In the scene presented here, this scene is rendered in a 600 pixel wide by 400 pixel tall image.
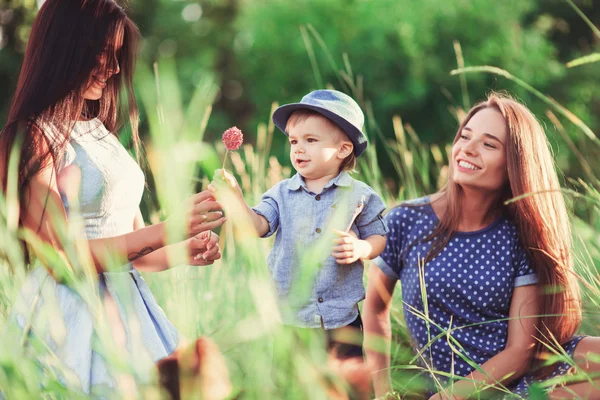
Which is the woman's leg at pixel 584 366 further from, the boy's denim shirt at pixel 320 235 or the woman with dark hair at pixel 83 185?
the woman with dark hair at pixel 83 185

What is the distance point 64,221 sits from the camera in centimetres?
161

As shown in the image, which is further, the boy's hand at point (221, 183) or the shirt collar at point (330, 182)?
the shirt collar at point (330, 182)

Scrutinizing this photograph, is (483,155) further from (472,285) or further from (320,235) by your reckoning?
(320,235)

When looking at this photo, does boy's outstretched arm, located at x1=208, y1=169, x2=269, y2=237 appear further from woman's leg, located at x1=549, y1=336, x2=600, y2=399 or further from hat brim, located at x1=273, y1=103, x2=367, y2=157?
woman's leg, located at x1=549, y1=336, x2=600, y2=399

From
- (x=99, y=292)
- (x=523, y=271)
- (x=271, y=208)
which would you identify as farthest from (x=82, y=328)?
(x=523, y=271)

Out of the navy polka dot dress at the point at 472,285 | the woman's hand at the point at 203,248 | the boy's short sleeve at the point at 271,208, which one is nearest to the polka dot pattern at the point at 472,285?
the navy polka dot dress at the point at 472,285

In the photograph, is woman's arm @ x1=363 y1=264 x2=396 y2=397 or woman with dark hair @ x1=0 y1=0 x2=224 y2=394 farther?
woman's arm @ x1=363 y1=264 x2=396 y2=397

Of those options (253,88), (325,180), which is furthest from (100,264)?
(253,88)

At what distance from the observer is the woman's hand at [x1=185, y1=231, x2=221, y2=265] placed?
1.73m

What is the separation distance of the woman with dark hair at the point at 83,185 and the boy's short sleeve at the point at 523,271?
1051 millimetres

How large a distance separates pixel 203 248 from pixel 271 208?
356mm

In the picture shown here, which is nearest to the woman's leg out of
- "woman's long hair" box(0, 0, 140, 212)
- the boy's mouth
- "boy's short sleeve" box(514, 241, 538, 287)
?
"boy's short sleeve" box(514, 241, 538, 287)

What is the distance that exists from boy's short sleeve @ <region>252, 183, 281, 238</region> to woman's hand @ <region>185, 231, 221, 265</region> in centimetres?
27

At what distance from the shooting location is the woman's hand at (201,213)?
1.57 metres
